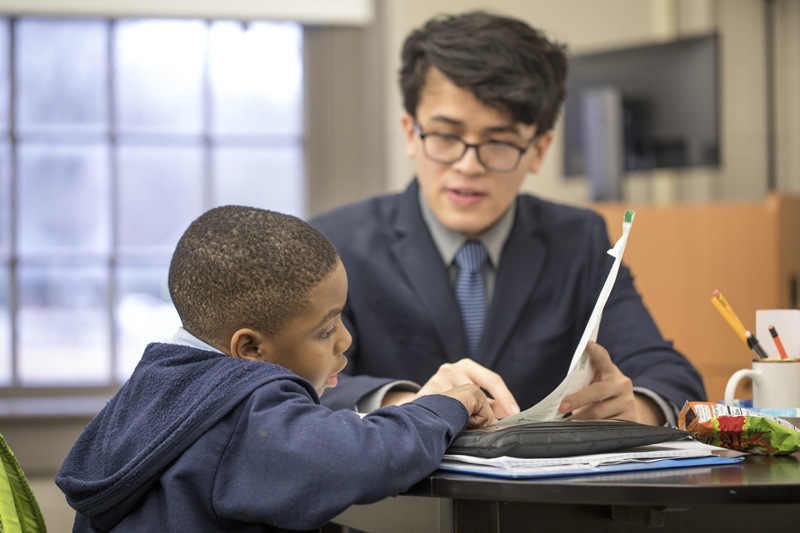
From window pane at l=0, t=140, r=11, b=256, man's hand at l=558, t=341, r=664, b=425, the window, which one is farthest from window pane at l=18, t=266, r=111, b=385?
man's hand at l=558, t=341, r=664, b=425

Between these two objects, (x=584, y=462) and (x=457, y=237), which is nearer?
(x=584, y=462)

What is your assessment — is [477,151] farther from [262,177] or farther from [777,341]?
[262,177]

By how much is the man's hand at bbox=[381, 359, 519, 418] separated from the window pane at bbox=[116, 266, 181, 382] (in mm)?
2434

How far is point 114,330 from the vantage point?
306 cm

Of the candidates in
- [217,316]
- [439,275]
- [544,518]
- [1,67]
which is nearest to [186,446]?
[217,316]

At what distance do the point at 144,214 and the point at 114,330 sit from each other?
0.53m

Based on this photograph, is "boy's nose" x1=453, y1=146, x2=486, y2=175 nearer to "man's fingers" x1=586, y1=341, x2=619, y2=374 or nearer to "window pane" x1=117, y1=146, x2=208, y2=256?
"man's fingers" x1=586, y1=341, x2=619, y2=374

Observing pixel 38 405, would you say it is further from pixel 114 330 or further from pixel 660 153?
pixel 660 153

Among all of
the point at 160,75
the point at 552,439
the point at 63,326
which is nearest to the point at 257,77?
the point at 160,75

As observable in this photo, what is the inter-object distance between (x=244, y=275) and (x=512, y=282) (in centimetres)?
79

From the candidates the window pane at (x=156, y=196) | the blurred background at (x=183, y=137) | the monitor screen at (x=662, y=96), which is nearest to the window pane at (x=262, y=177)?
the blurred background at (x=183, y=137)

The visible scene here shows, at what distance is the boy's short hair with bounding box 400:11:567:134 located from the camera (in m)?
1.29

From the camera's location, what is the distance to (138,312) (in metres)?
3.11

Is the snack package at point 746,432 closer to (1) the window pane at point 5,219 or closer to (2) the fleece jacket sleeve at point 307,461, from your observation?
(2) the fleece jacket sleeve at point 307,461
